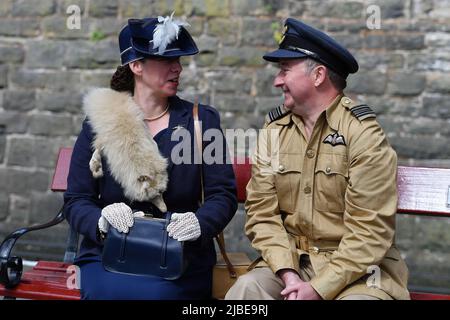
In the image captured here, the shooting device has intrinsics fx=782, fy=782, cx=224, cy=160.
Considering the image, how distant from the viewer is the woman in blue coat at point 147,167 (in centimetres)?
374

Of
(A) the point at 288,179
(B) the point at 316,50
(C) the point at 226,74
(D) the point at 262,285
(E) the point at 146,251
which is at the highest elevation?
(B) the point at 316,50

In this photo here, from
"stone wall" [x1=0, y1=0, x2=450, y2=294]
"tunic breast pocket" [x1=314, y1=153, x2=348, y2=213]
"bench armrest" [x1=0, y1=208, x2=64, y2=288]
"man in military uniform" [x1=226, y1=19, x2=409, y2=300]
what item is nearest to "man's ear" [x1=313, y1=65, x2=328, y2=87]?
"man in military uniform" [x1=226, y1=19, x2=409, y2=300]

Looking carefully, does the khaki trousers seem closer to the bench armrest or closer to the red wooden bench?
the red wooden bench

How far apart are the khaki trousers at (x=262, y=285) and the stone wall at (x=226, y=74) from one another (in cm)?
255

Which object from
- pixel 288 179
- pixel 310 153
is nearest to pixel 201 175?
pixel 288 179

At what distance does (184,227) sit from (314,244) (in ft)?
2.01

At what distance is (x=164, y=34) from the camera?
152 inches

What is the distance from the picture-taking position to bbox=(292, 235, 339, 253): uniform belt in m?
3.62

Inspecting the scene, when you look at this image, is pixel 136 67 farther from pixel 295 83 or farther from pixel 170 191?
pixel 295 83

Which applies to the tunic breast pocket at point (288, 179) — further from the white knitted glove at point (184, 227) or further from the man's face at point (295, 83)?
the white knitted glove at point (184, 227)

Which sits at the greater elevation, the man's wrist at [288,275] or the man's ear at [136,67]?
the man's ear at [136,67]

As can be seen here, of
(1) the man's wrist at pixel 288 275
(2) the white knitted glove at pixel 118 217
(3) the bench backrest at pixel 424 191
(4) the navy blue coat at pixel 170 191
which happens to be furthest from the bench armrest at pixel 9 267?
(3) the bench backrest at pixel 424 191

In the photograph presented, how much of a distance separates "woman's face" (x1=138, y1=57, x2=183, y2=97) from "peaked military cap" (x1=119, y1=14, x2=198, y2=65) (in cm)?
5
